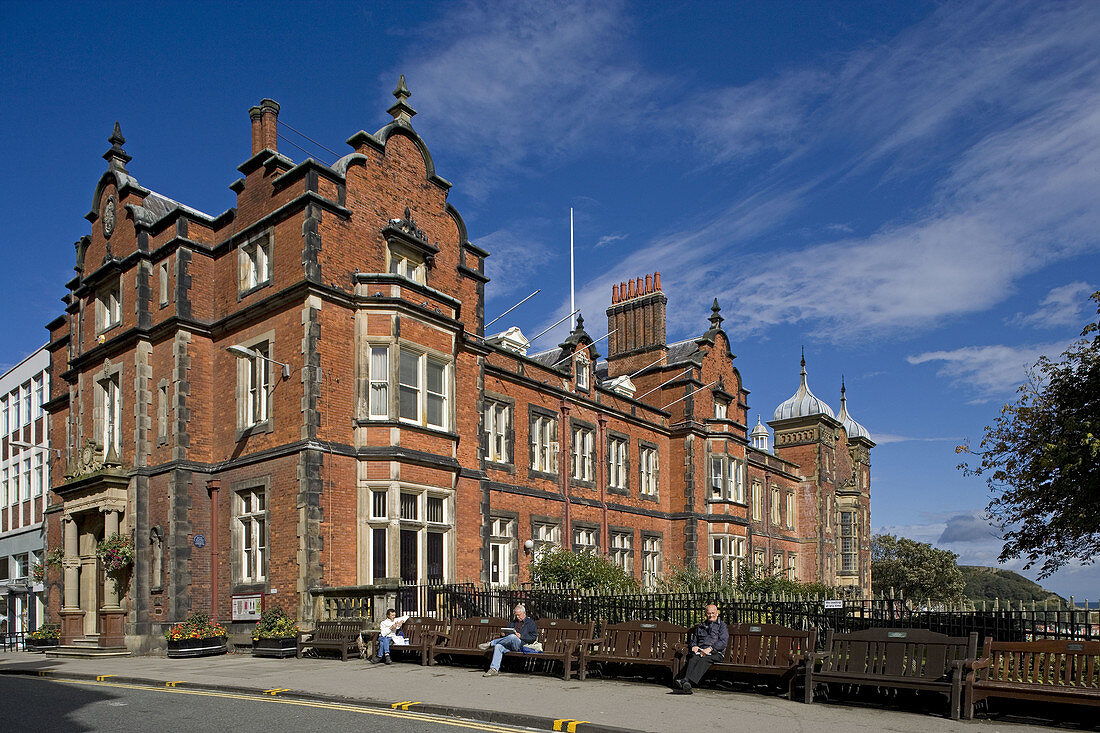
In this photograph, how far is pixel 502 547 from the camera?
28797 millimetres

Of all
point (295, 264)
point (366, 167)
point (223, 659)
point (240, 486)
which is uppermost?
point (366, 167)

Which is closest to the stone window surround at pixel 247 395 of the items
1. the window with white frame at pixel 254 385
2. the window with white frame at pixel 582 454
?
the window with white frame at pixel 254 385

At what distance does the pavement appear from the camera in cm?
1081

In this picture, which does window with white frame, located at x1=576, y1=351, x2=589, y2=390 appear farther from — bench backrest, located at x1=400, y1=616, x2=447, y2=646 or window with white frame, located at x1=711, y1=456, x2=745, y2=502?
bench backrest, located at x1=400, y1=616, x2=447, y2=646

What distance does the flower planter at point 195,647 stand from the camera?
20516mm

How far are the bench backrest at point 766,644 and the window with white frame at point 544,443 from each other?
1708 cm

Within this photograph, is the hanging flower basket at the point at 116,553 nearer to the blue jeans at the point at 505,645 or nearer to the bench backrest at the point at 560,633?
the blue jeans at the point at 505,645

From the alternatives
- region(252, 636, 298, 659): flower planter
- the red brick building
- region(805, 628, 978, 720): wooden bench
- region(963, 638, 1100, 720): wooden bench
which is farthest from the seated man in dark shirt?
region(252, 636, 298, 659): flower planter

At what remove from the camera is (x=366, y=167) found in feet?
76.6

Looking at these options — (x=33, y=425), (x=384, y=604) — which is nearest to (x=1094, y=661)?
(x=384, y=604)

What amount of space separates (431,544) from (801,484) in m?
36.2

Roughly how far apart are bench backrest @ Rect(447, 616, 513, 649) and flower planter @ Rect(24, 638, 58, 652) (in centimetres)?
1560

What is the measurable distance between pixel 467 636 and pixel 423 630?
41.9 inches

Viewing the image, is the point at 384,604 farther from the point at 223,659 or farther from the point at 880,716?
the point at 880,716
